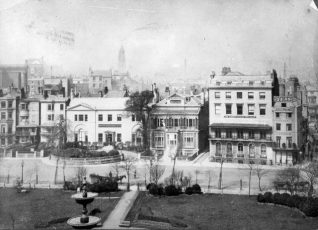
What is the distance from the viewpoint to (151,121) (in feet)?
64.5

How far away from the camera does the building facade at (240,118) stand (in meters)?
18.8

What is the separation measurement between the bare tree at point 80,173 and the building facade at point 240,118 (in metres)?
5.87

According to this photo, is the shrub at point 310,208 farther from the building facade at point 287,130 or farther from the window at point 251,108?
the window at point 251,108

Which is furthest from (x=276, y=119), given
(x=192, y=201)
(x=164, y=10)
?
(x=164, y=10)

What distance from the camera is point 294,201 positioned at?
16.2 meters

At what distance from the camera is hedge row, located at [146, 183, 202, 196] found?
18.0 meters

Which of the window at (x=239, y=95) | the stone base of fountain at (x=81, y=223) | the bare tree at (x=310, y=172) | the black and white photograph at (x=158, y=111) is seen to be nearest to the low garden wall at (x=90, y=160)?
the black and white photograph at (x=158, y=111)

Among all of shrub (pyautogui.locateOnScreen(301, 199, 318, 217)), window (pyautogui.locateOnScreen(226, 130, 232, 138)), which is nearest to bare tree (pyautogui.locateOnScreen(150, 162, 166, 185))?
window (pyautogui.locateOnScreen(226, 130, 232, 138))

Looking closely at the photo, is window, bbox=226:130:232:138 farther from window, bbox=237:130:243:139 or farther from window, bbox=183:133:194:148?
window, bbox=183:133:194:148

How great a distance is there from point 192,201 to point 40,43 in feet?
29.8

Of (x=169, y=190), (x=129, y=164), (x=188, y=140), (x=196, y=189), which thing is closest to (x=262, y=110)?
(x=188, y=140)

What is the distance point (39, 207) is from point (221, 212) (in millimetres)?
7082

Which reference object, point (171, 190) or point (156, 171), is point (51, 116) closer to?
point (156, 171)

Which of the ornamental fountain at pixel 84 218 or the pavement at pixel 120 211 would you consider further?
the pavement at pixel 120 211
